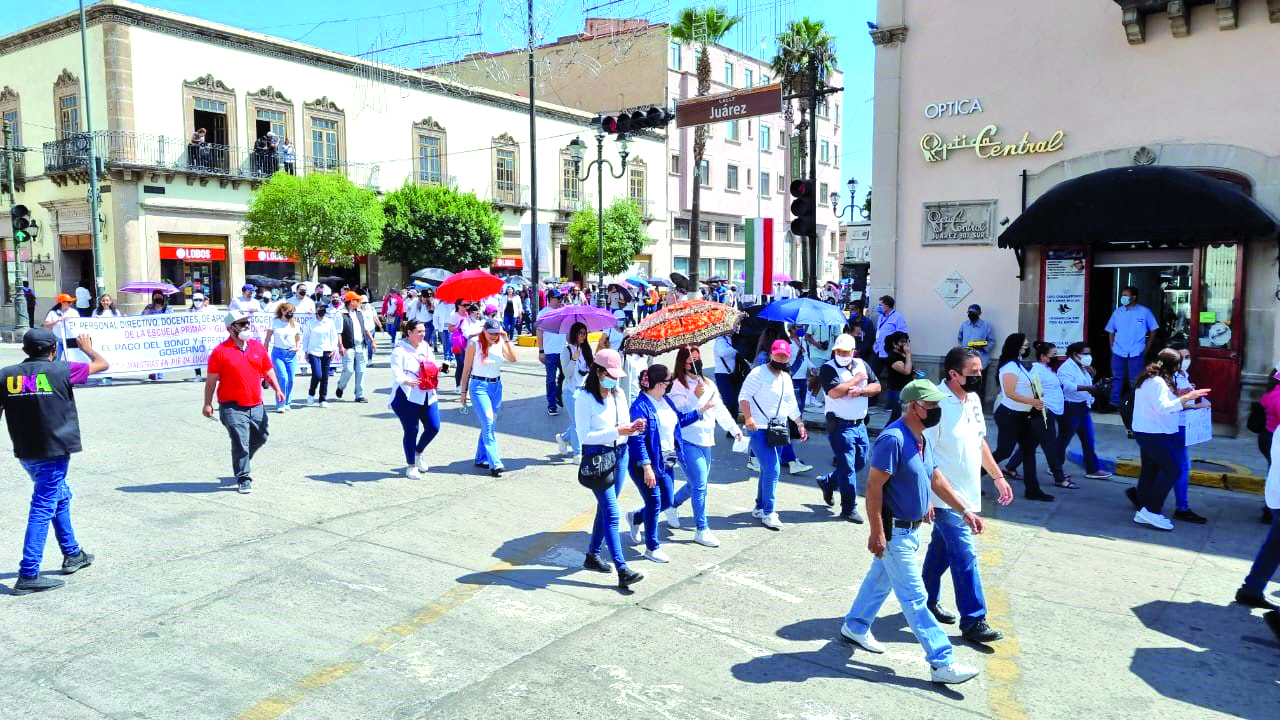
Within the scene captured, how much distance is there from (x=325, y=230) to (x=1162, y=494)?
28.3 metres

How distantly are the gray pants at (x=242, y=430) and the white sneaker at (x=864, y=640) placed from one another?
232 inches

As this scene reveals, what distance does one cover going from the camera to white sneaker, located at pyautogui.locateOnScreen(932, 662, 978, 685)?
15.6 feet

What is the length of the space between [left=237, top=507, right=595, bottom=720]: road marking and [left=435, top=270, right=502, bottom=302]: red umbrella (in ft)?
23.8

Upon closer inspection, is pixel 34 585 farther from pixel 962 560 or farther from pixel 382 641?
pixel 962 560

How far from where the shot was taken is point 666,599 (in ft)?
20.0

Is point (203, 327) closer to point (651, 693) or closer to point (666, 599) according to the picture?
point (666, 599)

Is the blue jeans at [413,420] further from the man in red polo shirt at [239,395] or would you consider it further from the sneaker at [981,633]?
the sneaker at [981,633]

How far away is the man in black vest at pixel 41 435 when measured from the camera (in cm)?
596

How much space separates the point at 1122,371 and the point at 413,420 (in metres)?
9.73

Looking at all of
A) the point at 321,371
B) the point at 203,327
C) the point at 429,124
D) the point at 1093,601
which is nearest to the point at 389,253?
the point at 429,124

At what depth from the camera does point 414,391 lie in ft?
30.1

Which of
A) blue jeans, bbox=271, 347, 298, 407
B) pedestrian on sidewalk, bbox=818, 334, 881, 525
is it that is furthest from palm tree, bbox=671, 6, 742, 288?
pedestrian on sidewalk, bbox=818, 334, 881, 525

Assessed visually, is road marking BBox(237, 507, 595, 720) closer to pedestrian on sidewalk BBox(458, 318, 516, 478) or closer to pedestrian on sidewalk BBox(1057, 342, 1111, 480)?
pedestrian on sidewalk BBox(458, 318, 516, 478)

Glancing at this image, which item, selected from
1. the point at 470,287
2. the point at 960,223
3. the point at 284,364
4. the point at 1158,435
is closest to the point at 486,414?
the point at 470,287
